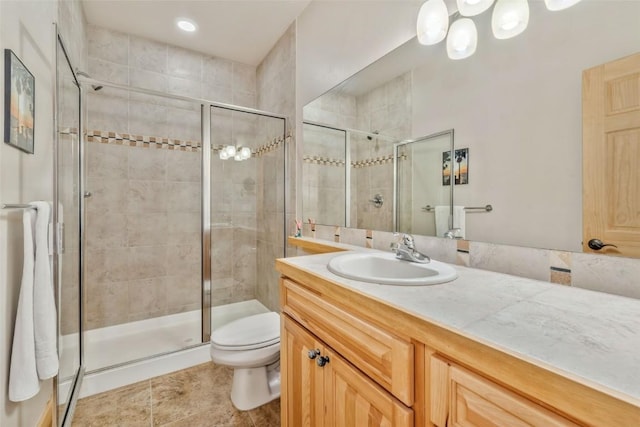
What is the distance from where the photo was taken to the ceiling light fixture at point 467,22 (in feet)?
3.09

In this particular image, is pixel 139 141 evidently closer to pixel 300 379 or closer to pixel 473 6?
pixel 300 379

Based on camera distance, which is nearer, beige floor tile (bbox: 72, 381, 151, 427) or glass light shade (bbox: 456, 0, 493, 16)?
glass light shade (bbox: 456, 0, 493, 16)

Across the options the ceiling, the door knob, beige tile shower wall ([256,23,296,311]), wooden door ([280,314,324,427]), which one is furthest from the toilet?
the ceiling

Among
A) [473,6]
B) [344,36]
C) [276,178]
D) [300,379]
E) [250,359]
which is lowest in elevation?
[250,359]

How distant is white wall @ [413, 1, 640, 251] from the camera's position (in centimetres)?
Answer: 81

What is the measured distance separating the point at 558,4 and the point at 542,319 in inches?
37.4

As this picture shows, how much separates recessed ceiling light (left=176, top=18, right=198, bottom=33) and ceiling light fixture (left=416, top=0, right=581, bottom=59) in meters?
1.92

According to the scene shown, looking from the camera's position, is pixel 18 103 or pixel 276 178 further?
pixel 276 178

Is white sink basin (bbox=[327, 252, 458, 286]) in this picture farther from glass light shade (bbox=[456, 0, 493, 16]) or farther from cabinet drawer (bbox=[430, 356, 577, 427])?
glass light shade (bbox=[456, 0, 493, 16])

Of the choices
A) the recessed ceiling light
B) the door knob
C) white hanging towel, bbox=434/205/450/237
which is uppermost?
the recessed ceiling light

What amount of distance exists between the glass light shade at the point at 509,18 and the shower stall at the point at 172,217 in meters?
1.65

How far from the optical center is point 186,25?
2.28m

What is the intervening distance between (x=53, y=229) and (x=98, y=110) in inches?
64.7

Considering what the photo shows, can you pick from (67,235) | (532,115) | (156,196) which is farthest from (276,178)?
(532,115)
